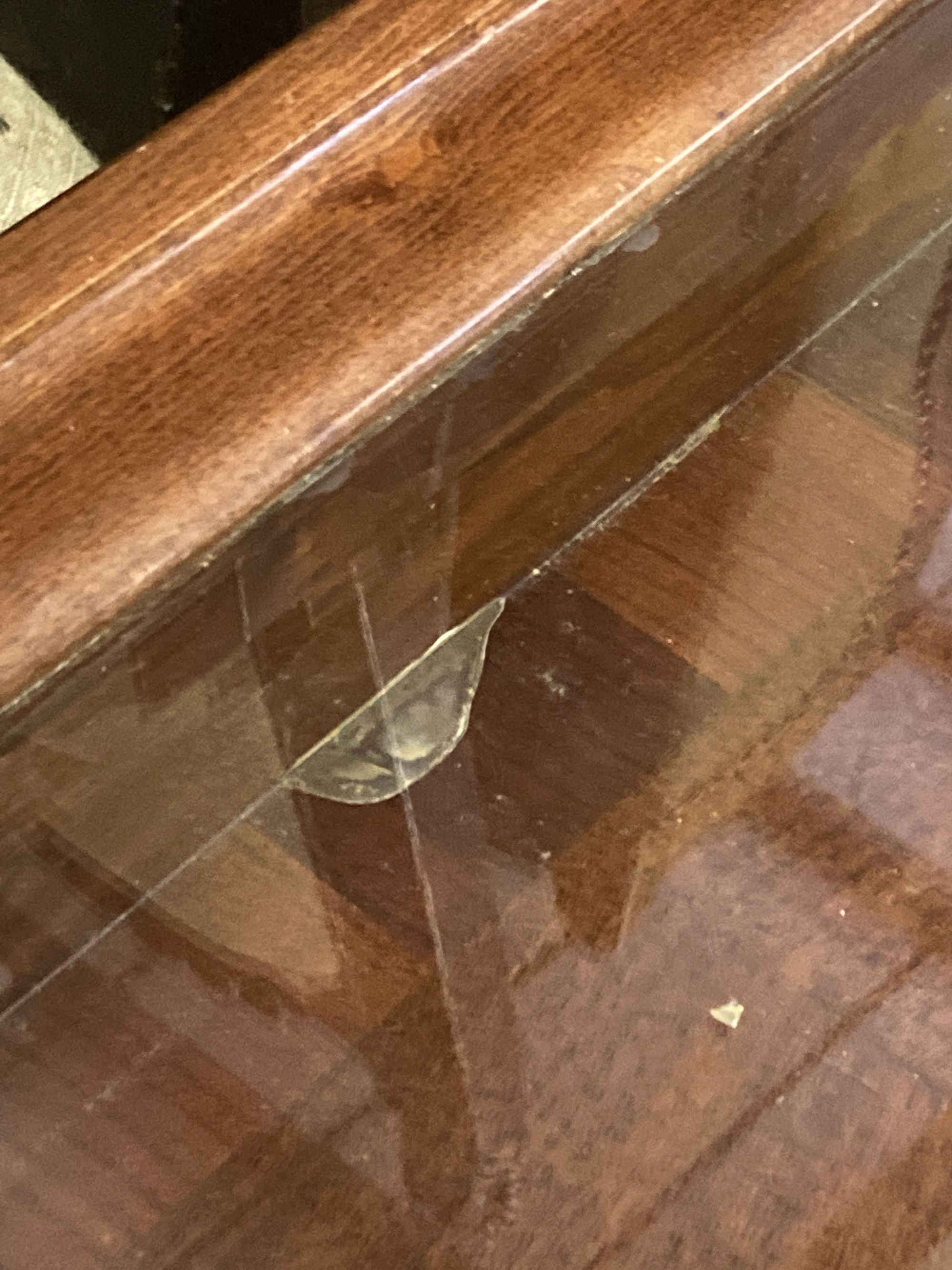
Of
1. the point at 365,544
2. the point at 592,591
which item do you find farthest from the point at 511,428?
the point at 592,591

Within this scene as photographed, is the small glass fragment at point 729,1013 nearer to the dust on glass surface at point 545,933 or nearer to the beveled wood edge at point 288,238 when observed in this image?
the dust on glass surface at point 545,933

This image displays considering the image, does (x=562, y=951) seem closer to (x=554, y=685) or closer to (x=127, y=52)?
(x=554, y=685)

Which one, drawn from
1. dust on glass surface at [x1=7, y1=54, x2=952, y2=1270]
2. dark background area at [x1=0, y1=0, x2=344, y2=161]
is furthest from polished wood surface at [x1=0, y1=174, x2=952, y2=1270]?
dark background area at [x1=0, y1=0, x2=344, y2=161]

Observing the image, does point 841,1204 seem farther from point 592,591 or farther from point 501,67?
point 501,67

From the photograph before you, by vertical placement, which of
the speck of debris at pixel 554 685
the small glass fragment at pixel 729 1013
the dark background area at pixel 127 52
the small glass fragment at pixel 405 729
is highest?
the dark background area at pixel 127 52

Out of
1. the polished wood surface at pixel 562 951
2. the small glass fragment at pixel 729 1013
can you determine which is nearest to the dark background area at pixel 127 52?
the polished wood surface at pixel 562 951

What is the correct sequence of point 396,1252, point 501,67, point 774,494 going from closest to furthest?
point 501,67
point 396,1252
point 774,494
